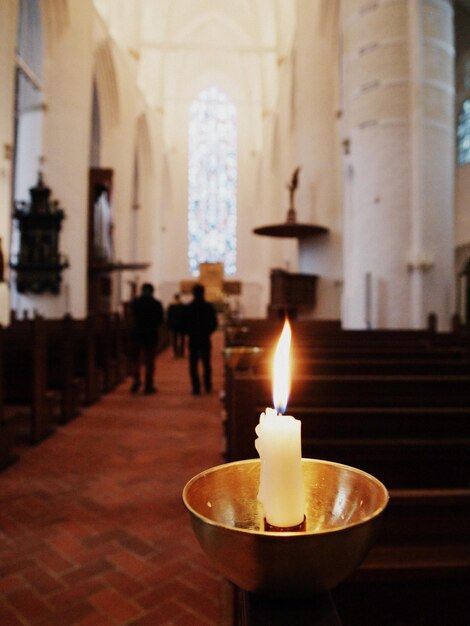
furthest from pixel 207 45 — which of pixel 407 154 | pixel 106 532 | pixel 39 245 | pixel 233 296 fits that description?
pixel 106 532

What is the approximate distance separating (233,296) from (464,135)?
45.0 feet

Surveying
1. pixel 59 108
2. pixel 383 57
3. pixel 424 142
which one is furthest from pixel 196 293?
pixel 59 108

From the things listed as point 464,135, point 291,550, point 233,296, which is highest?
point 464,135

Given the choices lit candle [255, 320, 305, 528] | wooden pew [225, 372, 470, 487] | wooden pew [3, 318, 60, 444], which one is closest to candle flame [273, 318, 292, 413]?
lit candle [255, 320, 305, 528]

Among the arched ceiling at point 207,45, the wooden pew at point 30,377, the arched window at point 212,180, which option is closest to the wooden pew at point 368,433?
the wooden pew at point 30,377

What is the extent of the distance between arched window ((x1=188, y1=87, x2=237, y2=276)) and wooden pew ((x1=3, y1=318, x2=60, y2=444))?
72.7 feet

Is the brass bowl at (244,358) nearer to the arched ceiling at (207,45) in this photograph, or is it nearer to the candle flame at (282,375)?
the candle flame at (282,375)

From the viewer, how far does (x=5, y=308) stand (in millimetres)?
9141

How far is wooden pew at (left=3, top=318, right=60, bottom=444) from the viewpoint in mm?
4496

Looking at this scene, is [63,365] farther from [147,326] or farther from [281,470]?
[281,470]

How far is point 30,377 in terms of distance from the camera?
461 cm

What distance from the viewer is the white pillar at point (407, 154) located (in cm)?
906

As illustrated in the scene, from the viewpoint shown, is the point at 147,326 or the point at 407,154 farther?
the point at 407,154

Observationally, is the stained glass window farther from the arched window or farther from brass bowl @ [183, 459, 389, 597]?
brass bowl @ [183, 459, 389, 597]
